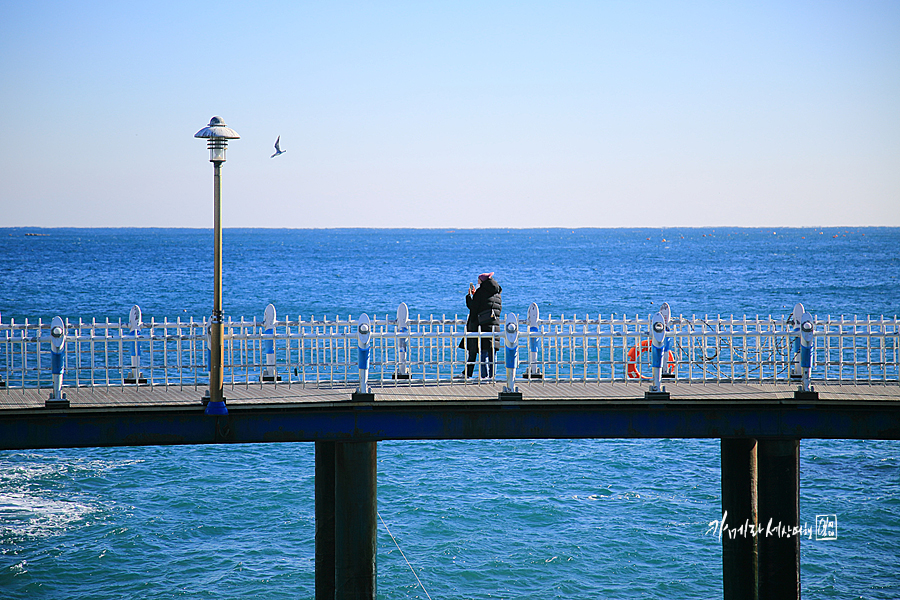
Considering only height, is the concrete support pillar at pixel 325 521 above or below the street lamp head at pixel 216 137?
below

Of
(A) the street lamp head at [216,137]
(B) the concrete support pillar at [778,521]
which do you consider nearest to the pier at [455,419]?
(B) the concrete support pillar at [778,521]

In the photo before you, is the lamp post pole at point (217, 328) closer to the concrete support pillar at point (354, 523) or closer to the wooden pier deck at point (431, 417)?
the wooden pier deck at point (431, 417)

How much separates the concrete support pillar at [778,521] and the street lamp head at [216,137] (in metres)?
8.32

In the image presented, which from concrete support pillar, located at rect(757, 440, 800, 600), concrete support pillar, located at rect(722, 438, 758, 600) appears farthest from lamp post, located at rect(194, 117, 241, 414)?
concrete support pillar, located at rect(757, 440, 800, 600)

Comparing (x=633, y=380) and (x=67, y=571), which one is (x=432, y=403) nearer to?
(x=633, y=380)

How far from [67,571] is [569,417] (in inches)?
435

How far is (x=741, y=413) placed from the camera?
11789 mm

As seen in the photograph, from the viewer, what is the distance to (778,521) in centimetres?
1159

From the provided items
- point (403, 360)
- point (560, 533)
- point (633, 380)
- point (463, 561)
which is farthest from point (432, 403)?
point (560, 533)

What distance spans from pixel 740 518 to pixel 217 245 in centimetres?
818

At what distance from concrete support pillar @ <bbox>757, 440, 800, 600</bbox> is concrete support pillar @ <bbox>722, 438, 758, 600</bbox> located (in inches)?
15.2

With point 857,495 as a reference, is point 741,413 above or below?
above

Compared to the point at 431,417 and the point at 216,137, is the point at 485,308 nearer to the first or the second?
the point at 431,417

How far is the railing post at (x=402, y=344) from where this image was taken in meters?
12.7
